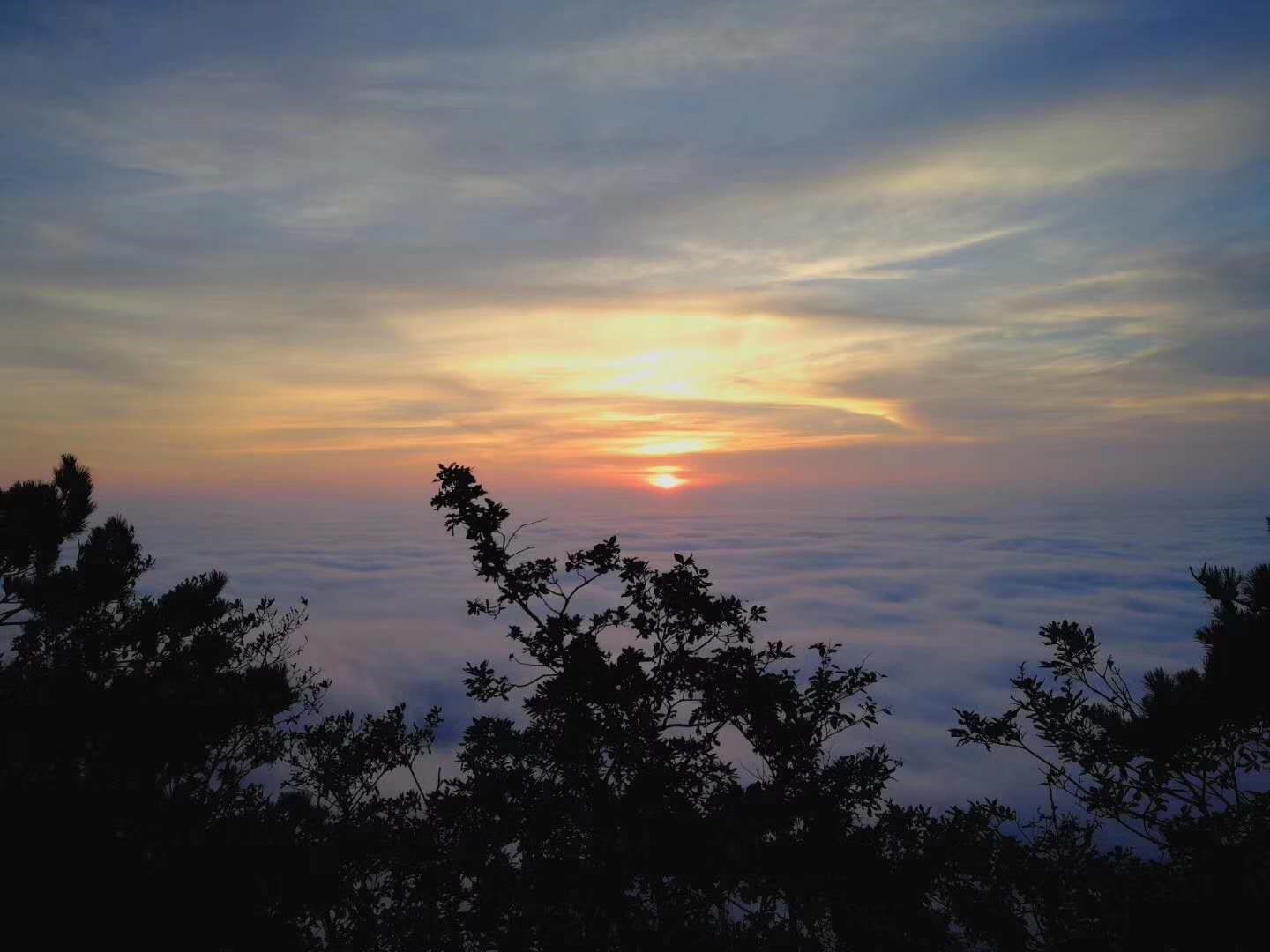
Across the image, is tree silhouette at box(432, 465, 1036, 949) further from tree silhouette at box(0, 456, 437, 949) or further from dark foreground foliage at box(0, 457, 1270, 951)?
tree silhouette at box(0, 456, 437, 949)

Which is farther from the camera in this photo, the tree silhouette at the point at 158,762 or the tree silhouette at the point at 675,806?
the tree silhouette at the point at 675,806

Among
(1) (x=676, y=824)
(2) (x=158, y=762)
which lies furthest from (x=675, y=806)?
(2) (x=158, y=762)

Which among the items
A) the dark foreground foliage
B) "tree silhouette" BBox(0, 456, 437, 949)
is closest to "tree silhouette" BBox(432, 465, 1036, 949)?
the dark foreground foliage

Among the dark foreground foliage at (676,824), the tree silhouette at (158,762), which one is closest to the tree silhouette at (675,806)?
the dark foreground foliage at (676,824)

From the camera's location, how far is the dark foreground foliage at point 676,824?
7609 millimetres

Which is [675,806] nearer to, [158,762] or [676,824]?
[676,824]

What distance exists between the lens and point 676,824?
8.93 meters

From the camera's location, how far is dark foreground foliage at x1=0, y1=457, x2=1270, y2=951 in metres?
7.61

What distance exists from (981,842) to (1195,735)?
334 centimetres

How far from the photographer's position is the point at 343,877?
12875 mm

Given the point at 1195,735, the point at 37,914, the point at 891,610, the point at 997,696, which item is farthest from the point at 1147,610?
the point at 37,914

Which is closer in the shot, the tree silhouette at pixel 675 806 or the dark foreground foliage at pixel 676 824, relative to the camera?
the dark foreground foliage at pixel 676 824

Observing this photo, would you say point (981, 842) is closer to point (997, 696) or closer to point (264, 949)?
point (264, 949)

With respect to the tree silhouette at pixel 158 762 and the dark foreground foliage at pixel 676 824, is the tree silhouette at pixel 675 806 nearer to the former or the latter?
the dark foreground foliage at pixel 676 824
